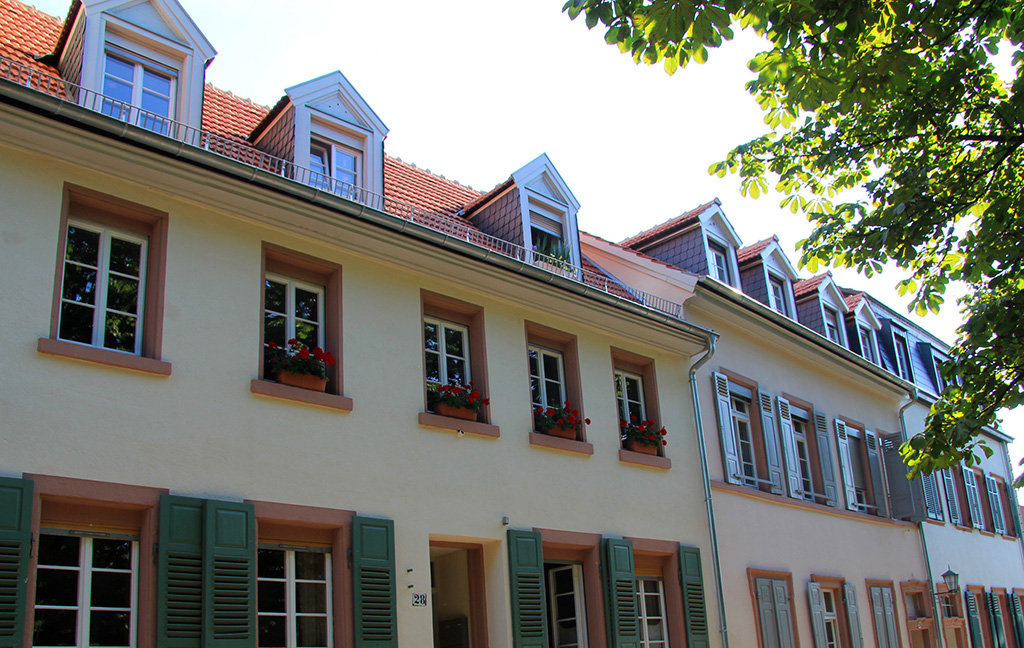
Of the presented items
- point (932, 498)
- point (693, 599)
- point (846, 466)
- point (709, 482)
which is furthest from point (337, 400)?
point (932, 498)

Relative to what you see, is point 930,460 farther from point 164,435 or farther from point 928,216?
point 164,435

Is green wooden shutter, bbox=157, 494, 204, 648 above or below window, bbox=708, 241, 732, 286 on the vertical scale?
below

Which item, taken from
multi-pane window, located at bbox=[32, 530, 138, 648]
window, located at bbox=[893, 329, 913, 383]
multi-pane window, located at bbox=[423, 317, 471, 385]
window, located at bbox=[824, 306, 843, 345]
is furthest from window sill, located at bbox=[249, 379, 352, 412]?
window, located at bbox=[893, 329, 913, 383]

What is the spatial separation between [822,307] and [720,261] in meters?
3.65

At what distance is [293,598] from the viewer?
8.59 meters

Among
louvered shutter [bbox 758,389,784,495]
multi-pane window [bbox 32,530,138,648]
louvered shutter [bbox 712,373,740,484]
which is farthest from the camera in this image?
louvered shutter [bbox 758,389,784,495]

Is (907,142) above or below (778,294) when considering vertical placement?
below

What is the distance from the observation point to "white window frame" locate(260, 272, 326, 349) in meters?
9.54

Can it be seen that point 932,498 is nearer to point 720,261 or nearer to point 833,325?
point 833,325

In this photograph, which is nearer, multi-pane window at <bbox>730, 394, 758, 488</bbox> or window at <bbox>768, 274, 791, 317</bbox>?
multi-pane window at <bbox>730, 394, 758, 488</bbox>

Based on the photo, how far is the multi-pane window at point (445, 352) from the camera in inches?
425

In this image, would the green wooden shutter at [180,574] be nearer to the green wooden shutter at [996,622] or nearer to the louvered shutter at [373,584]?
the louvered shutter at [373,584]

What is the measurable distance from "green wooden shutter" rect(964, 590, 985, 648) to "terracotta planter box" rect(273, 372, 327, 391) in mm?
15974

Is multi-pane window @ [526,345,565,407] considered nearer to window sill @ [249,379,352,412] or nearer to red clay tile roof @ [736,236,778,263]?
window sill @ [249,379,352,412]
